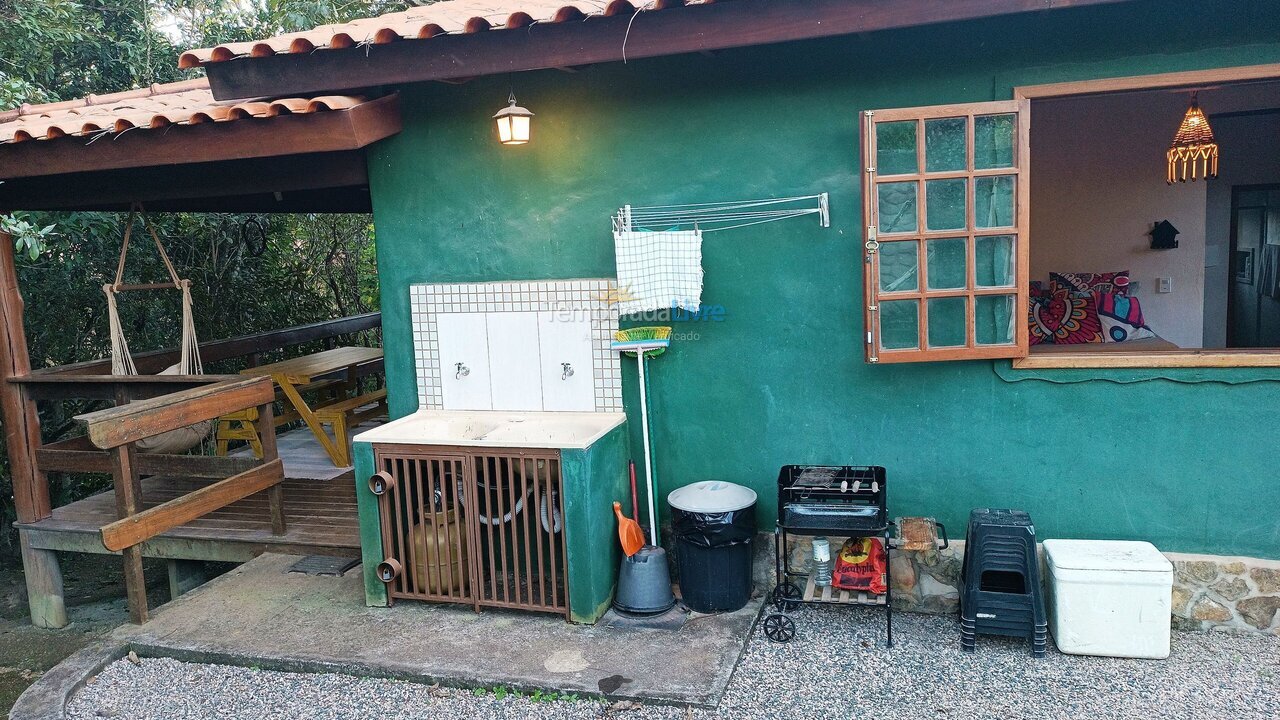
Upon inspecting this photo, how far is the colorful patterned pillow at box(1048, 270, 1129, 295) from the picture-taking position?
709cm

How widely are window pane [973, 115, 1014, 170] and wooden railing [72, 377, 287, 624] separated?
4222 millimetres

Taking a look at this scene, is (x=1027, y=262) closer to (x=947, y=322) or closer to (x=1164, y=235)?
(x=947, y=322)

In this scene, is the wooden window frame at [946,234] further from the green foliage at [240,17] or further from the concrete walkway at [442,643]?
the green foliage at [240,17]

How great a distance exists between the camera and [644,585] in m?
4.44

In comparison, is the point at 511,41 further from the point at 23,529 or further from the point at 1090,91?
the point at 23,529

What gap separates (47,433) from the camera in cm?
802

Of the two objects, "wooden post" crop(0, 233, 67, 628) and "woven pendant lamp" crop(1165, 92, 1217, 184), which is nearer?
"wooden post" crop(0, 233, 67, 628)

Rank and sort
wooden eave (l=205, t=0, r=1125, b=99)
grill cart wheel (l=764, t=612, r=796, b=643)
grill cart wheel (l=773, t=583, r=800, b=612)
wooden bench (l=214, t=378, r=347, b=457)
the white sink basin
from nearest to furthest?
wooden eave (l=205, t=0, r=1125, b=99)
grill cart wheel (l=764, t=612, r=796, b=643)
grill cart wheel (l=773, t=583, r=800, b=612)
the white sink basin
wooden bench (l=214, t=378, r=347, b=457)

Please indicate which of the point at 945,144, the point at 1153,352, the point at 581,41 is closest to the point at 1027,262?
the point at 945,144

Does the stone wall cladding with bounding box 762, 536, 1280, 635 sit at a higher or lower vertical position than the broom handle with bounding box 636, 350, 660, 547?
lower

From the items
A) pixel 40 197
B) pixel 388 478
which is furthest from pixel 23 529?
pixel 388 478

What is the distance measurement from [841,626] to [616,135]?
2.78m

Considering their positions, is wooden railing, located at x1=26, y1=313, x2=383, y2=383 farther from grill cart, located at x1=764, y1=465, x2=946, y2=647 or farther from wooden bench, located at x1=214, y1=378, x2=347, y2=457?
grill cart, located at x1=764, y1=465, x2=946, y2=647

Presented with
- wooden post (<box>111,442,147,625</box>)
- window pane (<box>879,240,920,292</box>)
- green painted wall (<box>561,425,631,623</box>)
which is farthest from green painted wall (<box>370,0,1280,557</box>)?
wooden post (<box>111,442,147,625</box>)
